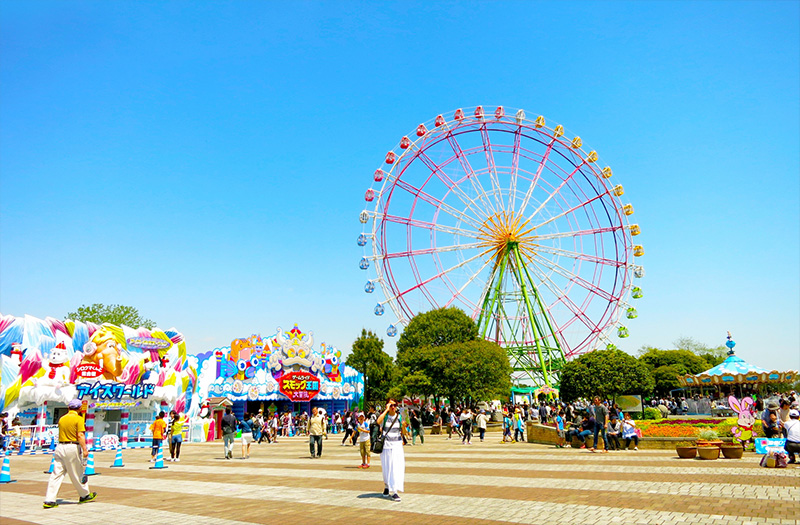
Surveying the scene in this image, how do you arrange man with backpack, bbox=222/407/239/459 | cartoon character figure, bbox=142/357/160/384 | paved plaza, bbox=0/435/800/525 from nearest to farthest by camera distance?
paved plaza, bbox=0/435/800/525 → man with backpack, bbox=222/407/239/459 → cartoon character figure, bbox=142/357/160/384

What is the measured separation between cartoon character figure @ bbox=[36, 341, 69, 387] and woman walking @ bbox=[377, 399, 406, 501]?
20533mm

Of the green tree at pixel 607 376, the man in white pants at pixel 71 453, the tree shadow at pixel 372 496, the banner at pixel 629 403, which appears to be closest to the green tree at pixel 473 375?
the green tree at pixel 607 376

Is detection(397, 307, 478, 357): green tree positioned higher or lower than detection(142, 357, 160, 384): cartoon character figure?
higher

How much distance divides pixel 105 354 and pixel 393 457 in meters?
21.5

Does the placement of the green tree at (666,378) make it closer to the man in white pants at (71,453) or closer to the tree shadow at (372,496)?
the tree shadow at (372,496)

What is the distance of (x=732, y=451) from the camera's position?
44.5 ft

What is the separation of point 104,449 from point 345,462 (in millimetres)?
14176

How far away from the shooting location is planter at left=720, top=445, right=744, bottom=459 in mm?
13453

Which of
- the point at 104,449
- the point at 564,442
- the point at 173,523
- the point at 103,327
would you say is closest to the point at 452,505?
the point at 173,523

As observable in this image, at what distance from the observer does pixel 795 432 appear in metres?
12.1

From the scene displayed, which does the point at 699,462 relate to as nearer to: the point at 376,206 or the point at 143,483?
the point at 143,483

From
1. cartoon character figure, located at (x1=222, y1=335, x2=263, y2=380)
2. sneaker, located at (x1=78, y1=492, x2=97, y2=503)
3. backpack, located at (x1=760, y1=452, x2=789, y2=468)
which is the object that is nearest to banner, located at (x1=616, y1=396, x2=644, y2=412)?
backpack, located at (x1=760, y1=452, x2=789, y2=468)

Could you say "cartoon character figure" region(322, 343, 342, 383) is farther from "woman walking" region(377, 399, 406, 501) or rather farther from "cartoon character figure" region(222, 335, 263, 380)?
"woman walking" region(377, 399, 406, 501)

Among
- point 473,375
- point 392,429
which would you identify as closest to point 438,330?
point 473,375
